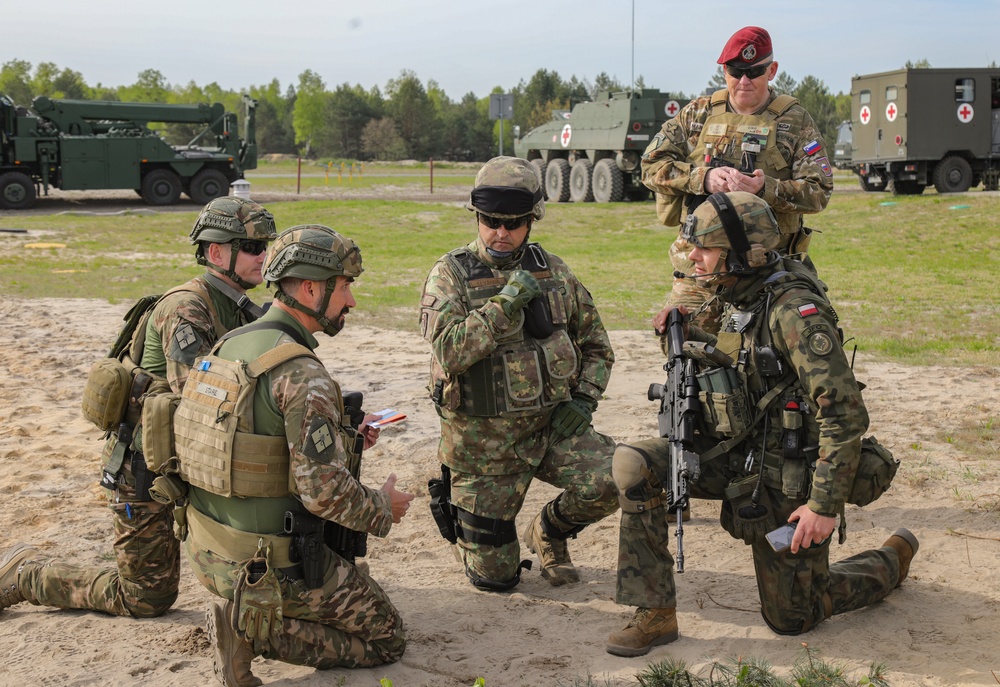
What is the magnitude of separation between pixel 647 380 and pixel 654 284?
5730mm

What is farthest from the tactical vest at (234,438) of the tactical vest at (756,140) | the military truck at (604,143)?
the military truck at (604,143)

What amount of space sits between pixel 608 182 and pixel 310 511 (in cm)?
2350

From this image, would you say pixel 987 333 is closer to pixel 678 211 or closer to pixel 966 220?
pixel 678 211

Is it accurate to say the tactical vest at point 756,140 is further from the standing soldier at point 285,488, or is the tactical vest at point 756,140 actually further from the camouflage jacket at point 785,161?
the standing soldier at point 285,488

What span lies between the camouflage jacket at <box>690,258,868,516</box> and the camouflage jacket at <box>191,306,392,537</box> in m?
1.62

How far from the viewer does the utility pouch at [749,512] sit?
428 cm

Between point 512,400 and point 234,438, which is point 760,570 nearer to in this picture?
point 512,400

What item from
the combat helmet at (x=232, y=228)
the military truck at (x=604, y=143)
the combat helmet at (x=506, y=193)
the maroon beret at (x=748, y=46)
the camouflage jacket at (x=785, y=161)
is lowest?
the combat helmet at (x=232, y=228)

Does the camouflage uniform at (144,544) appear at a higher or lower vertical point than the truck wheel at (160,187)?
lower

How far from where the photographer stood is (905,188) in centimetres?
2567

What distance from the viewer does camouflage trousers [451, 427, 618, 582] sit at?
197 inches

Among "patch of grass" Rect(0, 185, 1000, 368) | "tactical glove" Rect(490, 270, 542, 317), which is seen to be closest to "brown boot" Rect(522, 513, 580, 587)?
"tactical glove" Rect(490, 270, 542, 317)

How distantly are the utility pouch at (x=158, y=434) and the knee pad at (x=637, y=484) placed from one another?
5.82ft

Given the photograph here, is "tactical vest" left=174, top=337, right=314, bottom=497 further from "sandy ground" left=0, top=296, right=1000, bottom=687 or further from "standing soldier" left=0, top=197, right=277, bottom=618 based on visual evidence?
"sandy ground" left=0, top=296, right=1000, bottom=687
